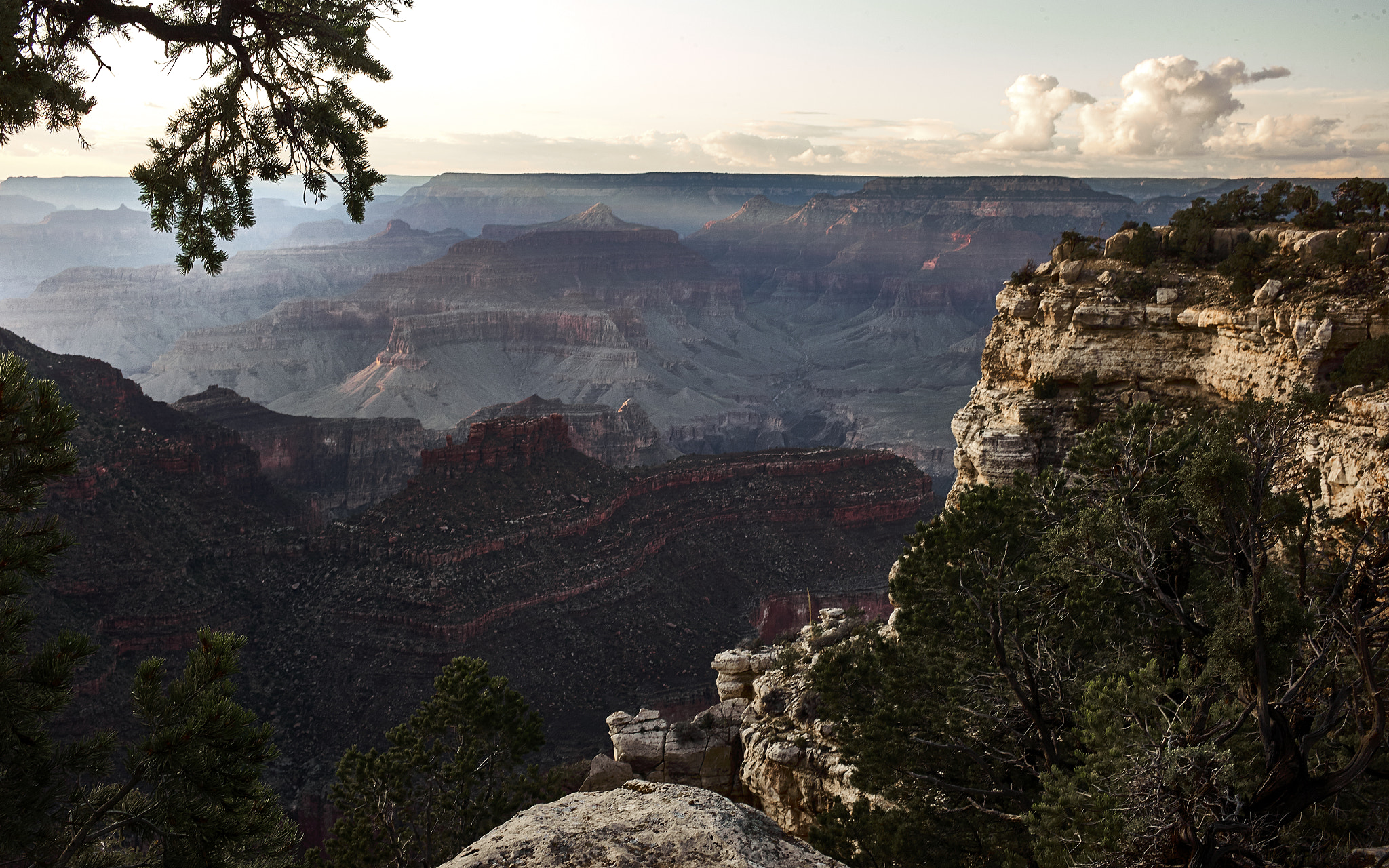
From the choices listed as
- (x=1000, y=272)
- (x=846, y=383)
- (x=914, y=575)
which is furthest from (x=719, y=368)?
(x=914, y=575)

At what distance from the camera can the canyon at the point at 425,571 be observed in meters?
37.8

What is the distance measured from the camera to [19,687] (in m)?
8.05

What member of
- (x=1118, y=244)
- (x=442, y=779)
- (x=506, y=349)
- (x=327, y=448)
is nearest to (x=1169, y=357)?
(x=1118, y=244)

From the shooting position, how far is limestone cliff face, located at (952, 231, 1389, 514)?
15906 mm

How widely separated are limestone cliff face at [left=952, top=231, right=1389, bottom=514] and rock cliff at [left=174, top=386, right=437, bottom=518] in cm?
6591

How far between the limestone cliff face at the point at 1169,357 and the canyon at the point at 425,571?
21619 millimetres

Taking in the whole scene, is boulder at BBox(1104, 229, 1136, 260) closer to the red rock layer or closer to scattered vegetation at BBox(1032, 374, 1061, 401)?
scattered vegetation at BBox(1032, 374, 1061, 401)

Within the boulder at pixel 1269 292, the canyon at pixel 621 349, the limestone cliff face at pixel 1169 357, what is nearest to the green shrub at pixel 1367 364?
the limestone cliff face at pixel 1169 357

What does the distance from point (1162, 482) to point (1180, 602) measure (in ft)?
5.35

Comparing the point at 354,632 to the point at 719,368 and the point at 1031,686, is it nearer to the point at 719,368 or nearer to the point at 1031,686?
the point at 1031,686

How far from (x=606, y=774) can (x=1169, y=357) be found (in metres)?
16.4

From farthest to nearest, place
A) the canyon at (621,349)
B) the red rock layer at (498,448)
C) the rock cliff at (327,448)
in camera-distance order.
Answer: the canyon at (621,349) → the rock cliff at (327,448) → the red rock layer at (498,448)

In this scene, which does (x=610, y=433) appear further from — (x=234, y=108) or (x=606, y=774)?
(x=234, y=108)

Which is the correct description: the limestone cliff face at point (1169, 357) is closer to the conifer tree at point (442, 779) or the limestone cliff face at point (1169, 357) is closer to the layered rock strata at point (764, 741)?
the layered rock strata at point (764, 741)
